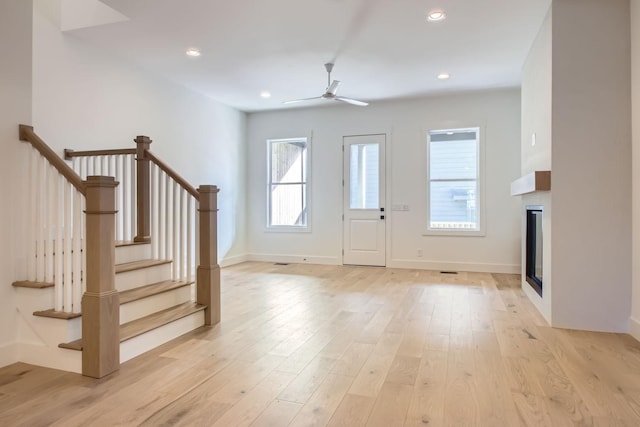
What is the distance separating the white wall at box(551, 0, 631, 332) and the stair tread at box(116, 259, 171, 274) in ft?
11.4

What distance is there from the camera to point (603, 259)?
3342mm

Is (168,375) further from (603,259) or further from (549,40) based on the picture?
(549,40)

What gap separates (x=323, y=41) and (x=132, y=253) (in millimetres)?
2900

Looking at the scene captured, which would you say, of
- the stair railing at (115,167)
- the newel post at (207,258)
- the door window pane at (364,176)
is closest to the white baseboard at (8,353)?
Result: the newel post at (207,258)

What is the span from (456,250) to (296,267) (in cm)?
268

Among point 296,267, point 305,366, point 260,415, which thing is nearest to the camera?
point 260,415

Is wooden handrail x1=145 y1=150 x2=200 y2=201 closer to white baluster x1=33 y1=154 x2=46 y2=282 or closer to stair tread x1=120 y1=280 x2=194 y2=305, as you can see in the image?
stair tread x1=120 y1=280 x2=194 y2=305

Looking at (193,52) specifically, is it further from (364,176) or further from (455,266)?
(455,266)

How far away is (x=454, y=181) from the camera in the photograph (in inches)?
258

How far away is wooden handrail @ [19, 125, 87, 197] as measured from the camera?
8.20 feet

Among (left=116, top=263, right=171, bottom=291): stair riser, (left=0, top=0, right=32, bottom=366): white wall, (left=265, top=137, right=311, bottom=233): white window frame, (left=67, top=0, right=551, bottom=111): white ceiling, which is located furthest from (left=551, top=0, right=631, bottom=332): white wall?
(left=265, top=137, right=311, bottom=233): white window frame

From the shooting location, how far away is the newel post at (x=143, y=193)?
12.3 feet

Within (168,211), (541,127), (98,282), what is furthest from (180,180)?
(541,127)

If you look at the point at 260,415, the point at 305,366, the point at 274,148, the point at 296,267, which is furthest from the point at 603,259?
the point at 274,148
